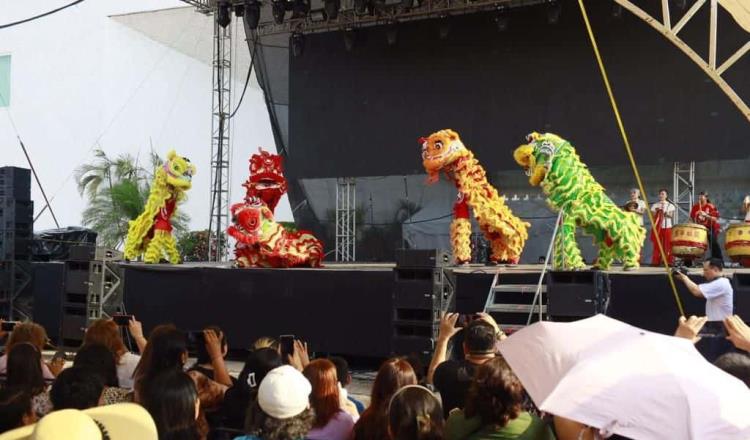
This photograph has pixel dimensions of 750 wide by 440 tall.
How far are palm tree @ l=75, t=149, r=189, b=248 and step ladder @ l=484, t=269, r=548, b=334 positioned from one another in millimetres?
11014

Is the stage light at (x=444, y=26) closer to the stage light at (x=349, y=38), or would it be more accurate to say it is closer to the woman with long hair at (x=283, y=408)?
the stage light at (x=349, y=38)

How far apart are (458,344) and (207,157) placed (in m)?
13.6

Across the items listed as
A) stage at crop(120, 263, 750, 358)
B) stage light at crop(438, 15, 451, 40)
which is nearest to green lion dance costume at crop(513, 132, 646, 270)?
stage at crop(120, 263, 750, 358)

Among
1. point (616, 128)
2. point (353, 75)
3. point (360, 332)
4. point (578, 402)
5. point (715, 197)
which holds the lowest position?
point (360, 332)

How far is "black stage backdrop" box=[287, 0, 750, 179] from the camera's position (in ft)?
36.9

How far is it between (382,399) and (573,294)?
11.5 feet

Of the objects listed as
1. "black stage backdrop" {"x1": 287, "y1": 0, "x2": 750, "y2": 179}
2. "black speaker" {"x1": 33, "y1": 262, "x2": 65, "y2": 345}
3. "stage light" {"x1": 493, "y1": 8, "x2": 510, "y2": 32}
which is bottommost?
"black speaker" {"x1": 33, "y1": 262, "x2": 65, "y2": 345}

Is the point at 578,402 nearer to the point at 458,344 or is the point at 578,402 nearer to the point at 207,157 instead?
the point at 458,344

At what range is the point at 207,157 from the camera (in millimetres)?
19000

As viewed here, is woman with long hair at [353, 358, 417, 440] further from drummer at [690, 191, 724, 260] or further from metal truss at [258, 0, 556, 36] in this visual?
metal truss at [258, 0, 556, 36]

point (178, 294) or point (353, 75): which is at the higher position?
point (353, 75)

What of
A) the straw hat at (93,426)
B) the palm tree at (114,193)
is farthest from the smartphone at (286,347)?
the palm tree at (114,193)

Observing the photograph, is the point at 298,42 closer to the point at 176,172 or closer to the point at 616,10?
the point at 176,172

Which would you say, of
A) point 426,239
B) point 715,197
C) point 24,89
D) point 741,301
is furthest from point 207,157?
point 741,301
